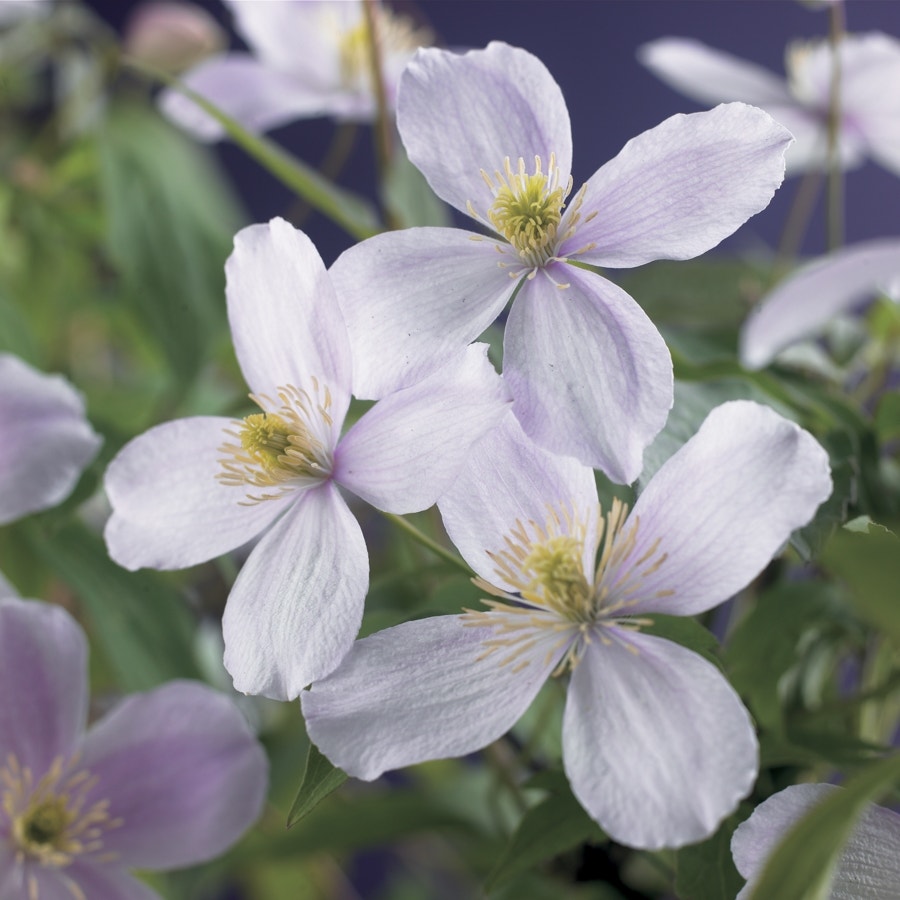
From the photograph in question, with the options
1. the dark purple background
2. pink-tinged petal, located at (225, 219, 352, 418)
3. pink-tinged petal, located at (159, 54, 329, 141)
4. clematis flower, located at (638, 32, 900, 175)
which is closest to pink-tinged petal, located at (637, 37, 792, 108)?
clematis flower, located at (638, 32, 900, 175)

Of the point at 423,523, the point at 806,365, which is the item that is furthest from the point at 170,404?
the point at 806,365

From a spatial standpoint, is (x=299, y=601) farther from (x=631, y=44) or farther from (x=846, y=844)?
(x=631, y=44)

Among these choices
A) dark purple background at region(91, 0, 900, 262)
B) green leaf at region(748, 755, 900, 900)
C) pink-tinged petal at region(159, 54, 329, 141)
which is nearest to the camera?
green leaf at region(748, 755, 900, 900)

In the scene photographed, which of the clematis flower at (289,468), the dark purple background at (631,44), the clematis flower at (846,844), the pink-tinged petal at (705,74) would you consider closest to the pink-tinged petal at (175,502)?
the clematis flower at (289,468)

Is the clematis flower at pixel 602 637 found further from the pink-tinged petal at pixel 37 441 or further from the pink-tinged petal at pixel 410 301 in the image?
the pink-tinged petal at pixel 37 441

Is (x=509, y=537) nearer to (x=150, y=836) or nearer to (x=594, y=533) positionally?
(x=594, y=533)

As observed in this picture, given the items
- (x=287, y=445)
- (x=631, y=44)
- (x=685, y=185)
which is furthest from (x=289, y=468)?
(x=631, y=44)

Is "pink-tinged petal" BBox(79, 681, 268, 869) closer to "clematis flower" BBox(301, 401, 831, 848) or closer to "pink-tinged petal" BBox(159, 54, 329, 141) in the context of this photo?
"clematis flower" BBox(301, 401, 831, 848)
